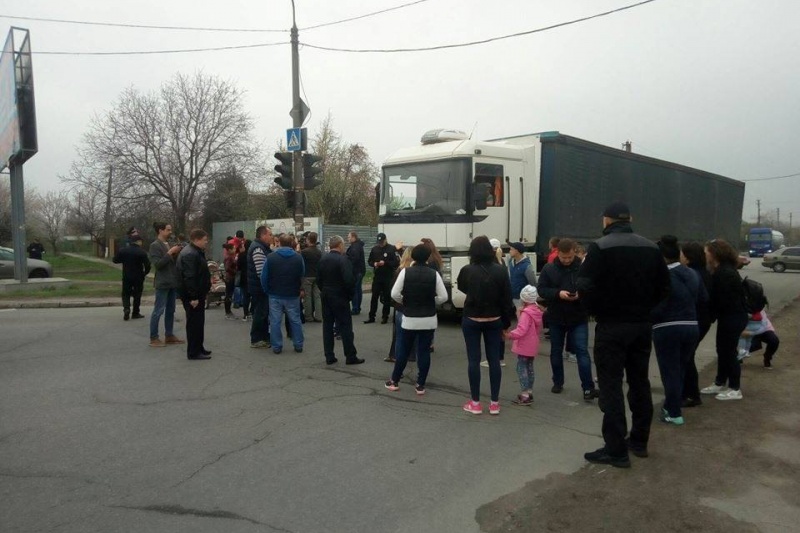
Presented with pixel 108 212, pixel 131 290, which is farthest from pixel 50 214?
pixel 131 290

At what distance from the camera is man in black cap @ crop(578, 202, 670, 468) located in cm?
479

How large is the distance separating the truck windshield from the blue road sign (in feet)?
8.96

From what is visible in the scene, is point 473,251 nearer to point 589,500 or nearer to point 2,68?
point 589,500

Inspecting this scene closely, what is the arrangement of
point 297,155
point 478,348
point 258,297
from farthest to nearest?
point 297,155
point 258,297
point 478,348

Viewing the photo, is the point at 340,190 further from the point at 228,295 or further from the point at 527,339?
the point at 527,339

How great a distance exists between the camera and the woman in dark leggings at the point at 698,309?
630 cm

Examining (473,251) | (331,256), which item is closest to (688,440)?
(473,251)

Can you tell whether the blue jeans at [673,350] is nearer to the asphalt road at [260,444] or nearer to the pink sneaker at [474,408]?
the asphalt road at [260,444]

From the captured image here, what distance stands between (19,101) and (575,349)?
18593 millimetres

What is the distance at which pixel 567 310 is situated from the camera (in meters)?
6.93

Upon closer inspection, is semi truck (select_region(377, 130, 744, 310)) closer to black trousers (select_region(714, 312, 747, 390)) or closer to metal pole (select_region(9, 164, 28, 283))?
black trousers (select_region(714, 312, 747, 390))

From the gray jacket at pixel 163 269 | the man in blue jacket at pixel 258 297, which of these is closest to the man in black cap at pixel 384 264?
the man in blue jacket at pixel 258 297

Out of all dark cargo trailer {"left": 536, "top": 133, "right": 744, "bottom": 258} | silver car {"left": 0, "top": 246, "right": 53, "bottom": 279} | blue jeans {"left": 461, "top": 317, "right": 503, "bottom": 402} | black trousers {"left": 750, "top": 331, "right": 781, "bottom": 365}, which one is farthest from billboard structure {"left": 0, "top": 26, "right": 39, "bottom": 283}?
black trousers {"left": 750, "top": 331, "right": 781, "bottom": 365}

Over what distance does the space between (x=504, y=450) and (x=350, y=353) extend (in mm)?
3674
